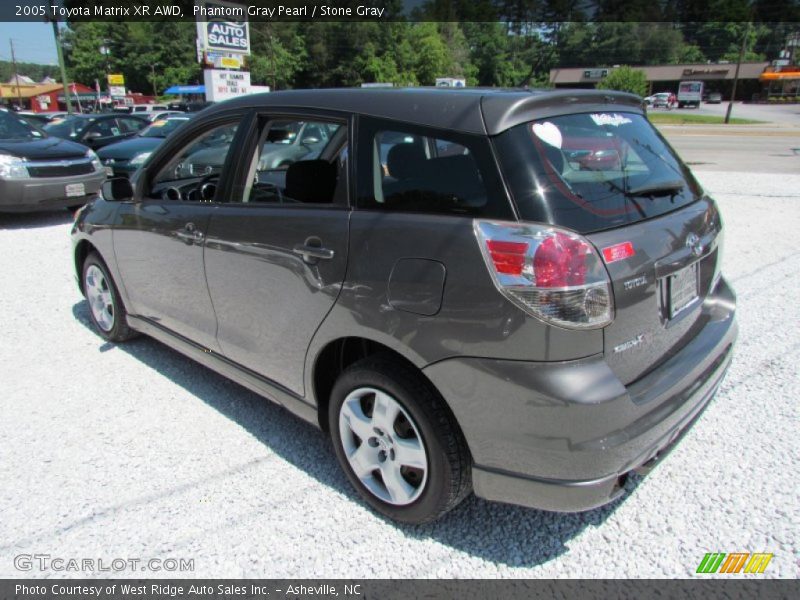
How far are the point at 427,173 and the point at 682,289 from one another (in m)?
1.16

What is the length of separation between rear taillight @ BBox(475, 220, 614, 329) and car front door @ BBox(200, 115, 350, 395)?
70 centimetres

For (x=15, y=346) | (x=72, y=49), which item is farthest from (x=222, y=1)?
(x=72, y=49)

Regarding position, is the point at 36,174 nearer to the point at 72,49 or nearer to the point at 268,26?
the point at 268,26

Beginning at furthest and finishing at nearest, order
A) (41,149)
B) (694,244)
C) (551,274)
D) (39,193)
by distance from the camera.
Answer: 1. (41,149)
2. (39,193)
3. (694,244)
4. (551,274)

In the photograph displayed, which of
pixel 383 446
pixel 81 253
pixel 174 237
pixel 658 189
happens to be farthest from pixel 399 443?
pixel 81 253

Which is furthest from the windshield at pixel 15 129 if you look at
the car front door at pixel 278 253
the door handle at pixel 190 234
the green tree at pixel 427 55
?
the green tree at pixel 427 55

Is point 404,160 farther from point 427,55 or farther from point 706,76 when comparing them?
point 706,76

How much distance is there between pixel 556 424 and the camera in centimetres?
184

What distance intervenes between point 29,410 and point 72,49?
104 metres

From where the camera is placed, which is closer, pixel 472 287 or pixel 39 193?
pixel 472 287

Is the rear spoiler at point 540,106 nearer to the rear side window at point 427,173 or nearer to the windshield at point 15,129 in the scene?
the rear side window at point 427,173

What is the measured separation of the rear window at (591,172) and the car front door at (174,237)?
5.35 ft

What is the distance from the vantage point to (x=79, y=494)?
2.63 metres

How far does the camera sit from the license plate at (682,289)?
2232mm
